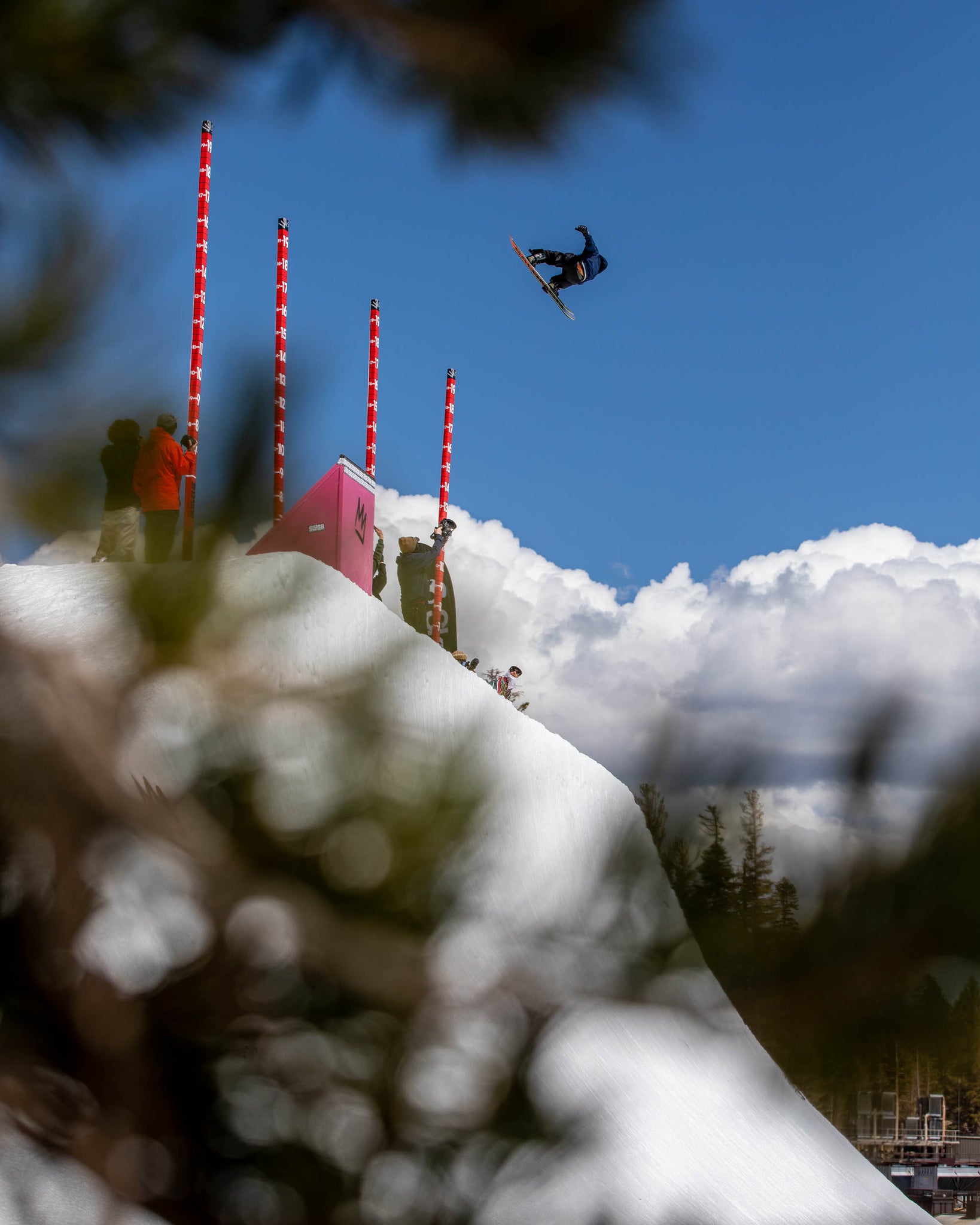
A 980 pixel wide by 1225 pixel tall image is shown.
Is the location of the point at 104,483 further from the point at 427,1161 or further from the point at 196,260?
the point at 196,260

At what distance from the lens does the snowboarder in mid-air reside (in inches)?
422

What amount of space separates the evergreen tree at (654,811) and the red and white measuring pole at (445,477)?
504 cm

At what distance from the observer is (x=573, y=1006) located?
124cm

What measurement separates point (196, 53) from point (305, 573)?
69.6 inches

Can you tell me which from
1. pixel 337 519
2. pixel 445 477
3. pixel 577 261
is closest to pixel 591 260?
pixel 577 261

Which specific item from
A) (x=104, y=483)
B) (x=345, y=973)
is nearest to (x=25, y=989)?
(x=345, y=973)

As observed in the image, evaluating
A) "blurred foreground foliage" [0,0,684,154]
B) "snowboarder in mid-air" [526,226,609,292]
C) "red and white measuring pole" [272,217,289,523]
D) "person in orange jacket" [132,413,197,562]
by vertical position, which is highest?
"snowboarder in mid-air" [526,226,609,292]

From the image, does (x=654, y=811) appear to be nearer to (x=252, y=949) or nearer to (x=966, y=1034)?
(x=966, y=1034)

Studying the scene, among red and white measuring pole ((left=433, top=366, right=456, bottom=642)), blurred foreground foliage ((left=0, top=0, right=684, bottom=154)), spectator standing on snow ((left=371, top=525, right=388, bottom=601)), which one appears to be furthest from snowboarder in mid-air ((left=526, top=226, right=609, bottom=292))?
blurred foreground foliage ((left=0, top=0, right=684, bottom=154))

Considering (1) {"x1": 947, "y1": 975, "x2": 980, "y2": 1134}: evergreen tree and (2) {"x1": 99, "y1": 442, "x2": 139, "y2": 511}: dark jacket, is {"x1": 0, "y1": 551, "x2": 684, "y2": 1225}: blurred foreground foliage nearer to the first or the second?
(1) {"x1": 947, "y1": 975, "x2": 980, "y2": 1134}: evergreen tree

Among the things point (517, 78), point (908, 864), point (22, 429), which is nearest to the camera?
point (908, 864)

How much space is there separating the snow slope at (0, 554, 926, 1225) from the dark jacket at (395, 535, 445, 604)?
4.37m

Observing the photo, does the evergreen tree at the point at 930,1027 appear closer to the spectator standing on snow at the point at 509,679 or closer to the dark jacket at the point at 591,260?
the spectator standing on snow at the point at 509,679

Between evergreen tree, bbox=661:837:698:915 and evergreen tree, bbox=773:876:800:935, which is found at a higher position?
evergreen tree, bbox=661:837:698:915
